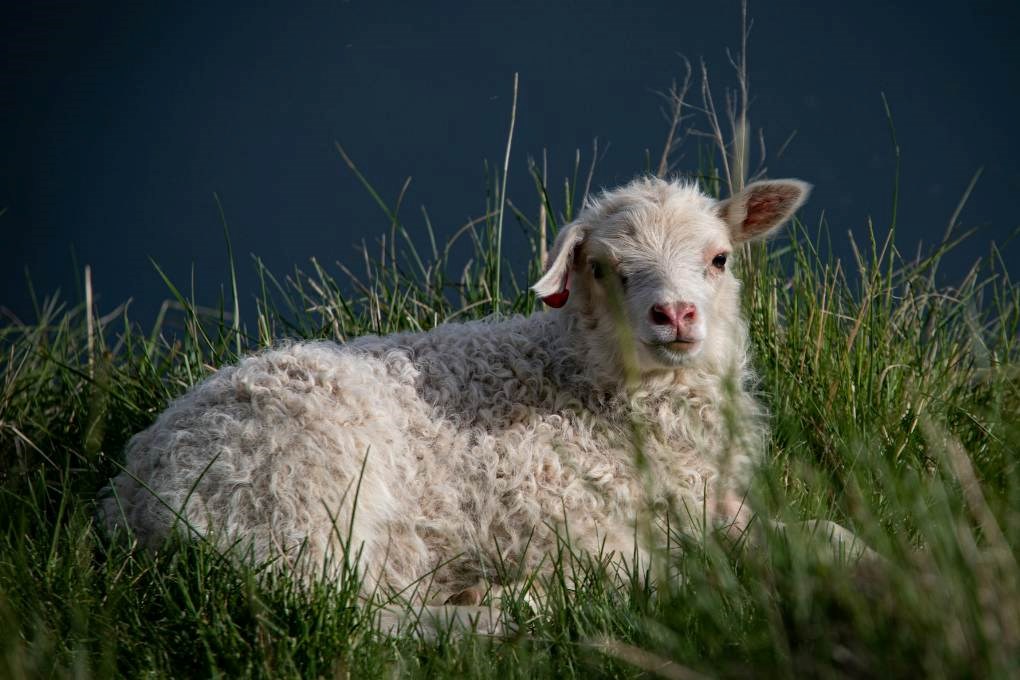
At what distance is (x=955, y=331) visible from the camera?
5012mm

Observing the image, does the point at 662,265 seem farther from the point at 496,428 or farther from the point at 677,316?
the point at 496,428

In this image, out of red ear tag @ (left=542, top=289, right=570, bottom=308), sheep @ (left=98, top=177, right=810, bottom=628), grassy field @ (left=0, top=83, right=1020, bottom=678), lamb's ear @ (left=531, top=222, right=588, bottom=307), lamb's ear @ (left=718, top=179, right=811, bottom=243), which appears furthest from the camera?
lamb's ear @ (left=718, top=179, right=811, bottom=243)

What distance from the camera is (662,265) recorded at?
3.85m

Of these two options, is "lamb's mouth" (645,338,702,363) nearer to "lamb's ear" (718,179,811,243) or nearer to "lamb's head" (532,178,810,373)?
"lamb's head" (532,178,810,373)

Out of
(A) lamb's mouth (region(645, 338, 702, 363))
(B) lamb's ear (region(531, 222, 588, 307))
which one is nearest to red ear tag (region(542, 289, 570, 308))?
(B) lamb's ear (region(531, 222, 588, 307))

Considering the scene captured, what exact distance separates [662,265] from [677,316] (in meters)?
0.32

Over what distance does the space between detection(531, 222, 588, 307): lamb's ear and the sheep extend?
0.01 meters

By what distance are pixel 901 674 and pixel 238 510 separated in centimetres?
224

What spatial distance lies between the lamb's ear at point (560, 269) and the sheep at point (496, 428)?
0.01 m

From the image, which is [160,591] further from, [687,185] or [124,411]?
[687,185]

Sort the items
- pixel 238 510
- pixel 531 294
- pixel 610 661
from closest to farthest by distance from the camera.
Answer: pixel 610 661 → pixel 238 510 → pixel 531 294

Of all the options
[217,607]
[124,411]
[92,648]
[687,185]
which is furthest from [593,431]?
[124,411]

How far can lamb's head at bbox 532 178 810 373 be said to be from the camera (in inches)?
145

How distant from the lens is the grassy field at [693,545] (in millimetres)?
2139
